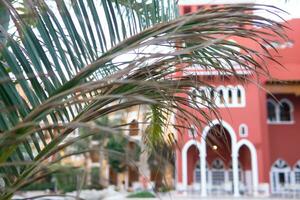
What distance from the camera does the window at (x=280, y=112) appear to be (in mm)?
20812

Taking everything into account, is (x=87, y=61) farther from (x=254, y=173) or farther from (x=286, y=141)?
(x=286, y=141)

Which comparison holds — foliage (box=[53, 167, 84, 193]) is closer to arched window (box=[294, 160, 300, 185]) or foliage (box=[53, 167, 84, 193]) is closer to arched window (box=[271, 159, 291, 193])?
arched window (box=[271, 159, 291, 193])

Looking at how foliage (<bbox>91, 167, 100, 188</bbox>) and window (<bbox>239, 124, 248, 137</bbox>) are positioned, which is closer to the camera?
foliage (<bbox>91, 167, 100, 188</bbox>)

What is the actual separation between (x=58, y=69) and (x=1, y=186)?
0.40 meters

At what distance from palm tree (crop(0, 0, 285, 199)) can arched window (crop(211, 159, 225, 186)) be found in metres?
19.2

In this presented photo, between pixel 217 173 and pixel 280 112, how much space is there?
3990mm

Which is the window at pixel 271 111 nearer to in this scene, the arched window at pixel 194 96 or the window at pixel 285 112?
the window at pixel 285 112

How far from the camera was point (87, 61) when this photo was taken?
4.83 ft

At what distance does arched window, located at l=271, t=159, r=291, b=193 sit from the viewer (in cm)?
2023

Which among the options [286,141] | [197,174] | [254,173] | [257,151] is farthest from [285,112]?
[197,174]

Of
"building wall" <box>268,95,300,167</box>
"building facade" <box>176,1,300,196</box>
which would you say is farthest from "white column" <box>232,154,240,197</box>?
"building wall" <box>268,95,300,167</box>

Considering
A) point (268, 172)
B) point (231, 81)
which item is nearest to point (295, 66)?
point (268, 172)

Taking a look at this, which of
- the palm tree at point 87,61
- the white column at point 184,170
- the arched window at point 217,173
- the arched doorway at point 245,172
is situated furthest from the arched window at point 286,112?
the palm tree at point 87,61

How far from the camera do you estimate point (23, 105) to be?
1.20m
